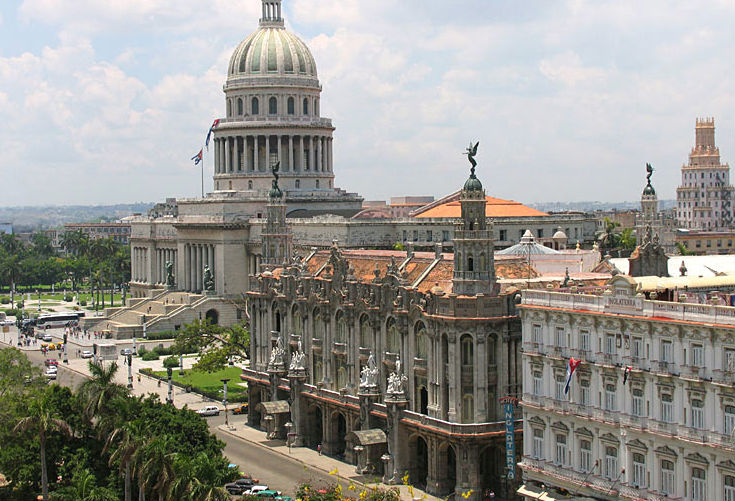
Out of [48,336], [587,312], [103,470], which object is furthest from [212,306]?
[587,312]

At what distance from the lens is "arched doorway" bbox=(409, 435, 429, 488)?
90.1 m

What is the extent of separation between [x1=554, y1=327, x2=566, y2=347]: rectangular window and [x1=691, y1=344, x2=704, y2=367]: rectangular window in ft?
35.8

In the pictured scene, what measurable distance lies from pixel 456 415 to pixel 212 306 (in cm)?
11138

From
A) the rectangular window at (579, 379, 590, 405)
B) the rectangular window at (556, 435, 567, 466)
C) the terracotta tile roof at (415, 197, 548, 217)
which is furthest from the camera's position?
the terracotta tile roof at (415, 197, 548, 217)

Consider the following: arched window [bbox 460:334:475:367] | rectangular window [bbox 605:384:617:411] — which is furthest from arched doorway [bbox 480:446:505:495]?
rectangular window [bbox 605:384:617:411]

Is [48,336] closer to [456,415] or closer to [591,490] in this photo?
[456,415]

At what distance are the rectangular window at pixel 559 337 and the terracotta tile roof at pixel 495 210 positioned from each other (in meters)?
105

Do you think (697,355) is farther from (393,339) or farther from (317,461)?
(317,461)

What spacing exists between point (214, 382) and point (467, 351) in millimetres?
57586

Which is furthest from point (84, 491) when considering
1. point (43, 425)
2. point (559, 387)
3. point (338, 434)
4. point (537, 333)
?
point (559, 387)

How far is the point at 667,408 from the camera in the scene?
67.6 m

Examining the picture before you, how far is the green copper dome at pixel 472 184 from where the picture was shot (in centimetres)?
8831

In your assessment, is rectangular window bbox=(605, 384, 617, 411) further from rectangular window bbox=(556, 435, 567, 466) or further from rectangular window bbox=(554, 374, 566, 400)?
rectangular window bbox=(556, 435, 567, 466)

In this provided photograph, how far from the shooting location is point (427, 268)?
93.8 m
